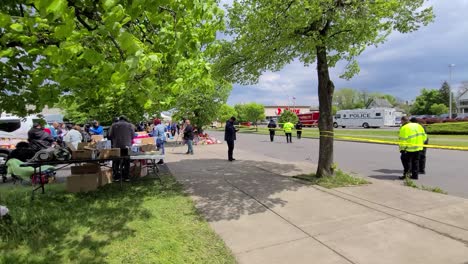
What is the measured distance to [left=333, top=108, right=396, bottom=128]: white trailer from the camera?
50281 mm

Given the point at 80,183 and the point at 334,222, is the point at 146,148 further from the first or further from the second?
the point at 334,222

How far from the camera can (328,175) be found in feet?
29.0

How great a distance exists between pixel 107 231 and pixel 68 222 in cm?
96

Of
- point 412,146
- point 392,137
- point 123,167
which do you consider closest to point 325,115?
point 412,146

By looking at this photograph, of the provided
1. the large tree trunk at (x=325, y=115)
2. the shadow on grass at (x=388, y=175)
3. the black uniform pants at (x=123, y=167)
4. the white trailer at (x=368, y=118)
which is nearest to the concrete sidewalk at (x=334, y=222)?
the large tree trunk at (x=325, y=115)

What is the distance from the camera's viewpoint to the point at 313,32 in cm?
764

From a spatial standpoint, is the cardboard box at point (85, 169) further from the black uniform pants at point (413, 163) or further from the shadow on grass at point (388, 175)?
the black uniform pants at point (413, 163)

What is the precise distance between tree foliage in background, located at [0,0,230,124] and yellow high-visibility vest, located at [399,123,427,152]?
683 cm

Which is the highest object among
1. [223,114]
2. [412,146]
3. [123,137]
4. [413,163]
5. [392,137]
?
[223,114]

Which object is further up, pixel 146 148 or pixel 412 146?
pixel 146 148

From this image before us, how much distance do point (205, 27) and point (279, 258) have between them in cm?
326

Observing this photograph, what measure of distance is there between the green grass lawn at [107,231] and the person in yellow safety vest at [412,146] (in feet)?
21.1

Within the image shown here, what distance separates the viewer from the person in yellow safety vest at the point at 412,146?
9203 mm

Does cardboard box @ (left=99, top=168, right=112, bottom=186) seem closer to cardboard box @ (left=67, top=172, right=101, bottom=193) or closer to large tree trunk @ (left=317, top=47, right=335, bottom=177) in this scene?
cardboard box @ (left=67, top=172, right=101, bottom=193)
